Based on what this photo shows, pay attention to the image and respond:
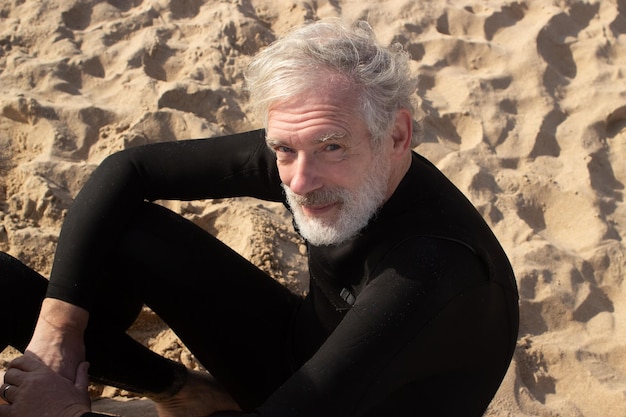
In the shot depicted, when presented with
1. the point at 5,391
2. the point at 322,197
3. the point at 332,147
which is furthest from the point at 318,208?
the point at 5,391

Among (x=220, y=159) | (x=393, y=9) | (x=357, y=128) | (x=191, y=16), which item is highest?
(x=357, y=128)

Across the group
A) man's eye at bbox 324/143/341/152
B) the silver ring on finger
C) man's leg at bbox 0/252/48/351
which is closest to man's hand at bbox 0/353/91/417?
the silver ring on finger

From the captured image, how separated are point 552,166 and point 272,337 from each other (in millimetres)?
1961

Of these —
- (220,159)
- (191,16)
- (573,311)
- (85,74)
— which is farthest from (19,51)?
(573,311)

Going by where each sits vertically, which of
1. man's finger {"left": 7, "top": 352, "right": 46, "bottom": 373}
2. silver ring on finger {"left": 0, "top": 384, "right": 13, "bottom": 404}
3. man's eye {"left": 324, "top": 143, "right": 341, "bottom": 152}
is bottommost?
silver ring on finger {"left": 0, "top": 384, "right": 13, "bottom": 404}

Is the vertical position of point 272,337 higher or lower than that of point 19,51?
lower

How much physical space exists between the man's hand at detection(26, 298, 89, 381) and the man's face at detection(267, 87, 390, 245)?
0.66 m

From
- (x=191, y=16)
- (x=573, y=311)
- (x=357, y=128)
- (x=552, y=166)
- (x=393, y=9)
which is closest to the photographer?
(x=357, y=128)

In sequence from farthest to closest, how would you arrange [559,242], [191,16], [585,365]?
[191,16]
[559,242]
[585,365]

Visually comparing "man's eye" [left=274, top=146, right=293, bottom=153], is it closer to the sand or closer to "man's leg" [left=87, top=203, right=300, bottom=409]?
"man's leg" [left=87, top=203, right=300, bottom=409]

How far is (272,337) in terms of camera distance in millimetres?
2203

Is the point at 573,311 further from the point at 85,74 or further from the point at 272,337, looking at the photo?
the point at 85,74

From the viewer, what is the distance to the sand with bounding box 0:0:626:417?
9.53ft

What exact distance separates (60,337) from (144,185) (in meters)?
0.45
